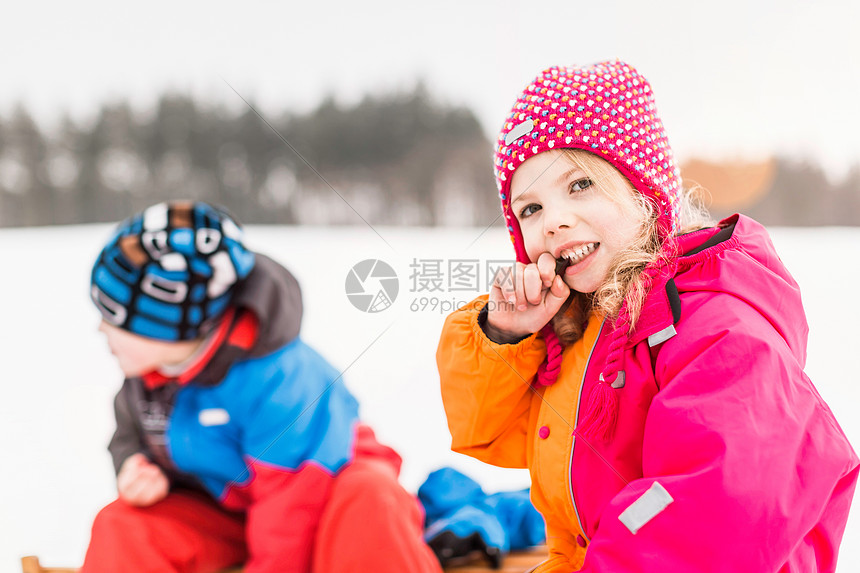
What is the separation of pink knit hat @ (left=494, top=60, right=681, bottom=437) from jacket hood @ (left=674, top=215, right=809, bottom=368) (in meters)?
0.04

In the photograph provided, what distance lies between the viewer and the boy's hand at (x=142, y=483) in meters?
0.74

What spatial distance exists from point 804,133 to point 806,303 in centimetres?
39

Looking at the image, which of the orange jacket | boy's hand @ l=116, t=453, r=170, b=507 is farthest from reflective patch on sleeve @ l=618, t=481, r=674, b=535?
boy's hand @ l=116, t=453, r=170, b=507

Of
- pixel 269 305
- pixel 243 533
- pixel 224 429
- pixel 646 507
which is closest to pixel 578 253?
pixel 646 507

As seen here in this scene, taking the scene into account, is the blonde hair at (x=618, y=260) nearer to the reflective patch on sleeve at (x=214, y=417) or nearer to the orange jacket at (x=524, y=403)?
the orange jacket at (x=524, y=403)

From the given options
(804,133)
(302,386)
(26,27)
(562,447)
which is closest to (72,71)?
(26,27)

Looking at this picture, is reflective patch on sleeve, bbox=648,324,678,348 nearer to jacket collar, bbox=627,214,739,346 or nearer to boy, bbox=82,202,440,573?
jacket collar, bbox=627,214,739,346

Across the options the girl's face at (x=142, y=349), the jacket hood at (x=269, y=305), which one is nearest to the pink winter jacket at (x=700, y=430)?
the jacket hood at (x=269, y=305)

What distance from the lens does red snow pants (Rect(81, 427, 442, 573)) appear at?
72 centimetres

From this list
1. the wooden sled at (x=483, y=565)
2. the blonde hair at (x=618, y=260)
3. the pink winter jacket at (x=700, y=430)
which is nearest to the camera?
the pink winter jacket at (x=700, y=430)

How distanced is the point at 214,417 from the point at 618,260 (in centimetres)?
54

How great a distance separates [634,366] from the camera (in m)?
0.56

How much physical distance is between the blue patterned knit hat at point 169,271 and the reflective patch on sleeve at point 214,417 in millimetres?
104

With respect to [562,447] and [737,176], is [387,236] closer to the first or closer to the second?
[562,447]
